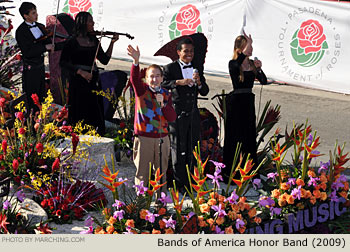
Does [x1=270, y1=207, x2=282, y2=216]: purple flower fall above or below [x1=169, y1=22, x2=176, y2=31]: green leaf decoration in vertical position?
below

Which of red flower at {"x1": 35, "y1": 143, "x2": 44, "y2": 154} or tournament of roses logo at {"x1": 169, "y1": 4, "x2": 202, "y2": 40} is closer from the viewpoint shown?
red flower at {"x1": 35, "y1": 143, "x2": 44, "y2": 154}

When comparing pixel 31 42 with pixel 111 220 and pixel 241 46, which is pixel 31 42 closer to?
pixel 241 46

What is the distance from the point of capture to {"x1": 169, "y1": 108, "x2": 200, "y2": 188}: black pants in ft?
24.1

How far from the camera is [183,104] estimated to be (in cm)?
734

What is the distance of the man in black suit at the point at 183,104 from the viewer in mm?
7219

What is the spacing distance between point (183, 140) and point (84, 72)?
1636 millimetres

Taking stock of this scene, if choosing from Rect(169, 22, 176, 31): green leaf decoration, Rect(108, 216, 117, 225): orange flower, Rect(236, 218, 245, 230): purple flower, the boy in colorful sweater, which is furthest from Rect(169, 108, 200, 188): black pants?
Rect(169, 22, 176, 31): green leaf decoration

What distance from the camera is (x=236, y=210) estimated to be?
5969 mm

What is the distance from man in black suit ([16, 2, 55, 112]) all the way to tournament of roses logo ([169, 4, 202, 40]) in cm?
654

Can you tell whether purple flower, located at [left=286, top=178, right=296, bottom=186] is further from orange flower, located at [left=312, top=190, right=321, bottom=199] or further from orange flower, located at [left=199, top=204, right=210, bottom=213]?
orange flower, located at [left=199, top=204, right=210, bottom=213]

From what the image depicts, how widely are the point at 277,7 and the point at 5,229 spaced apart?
33.7ft

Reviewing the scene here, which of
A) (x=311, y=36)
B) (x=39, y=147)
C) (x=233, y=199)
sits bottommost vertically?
(x=233, y=199)

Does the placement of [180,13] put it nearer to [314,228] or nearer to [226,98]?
[226,98]

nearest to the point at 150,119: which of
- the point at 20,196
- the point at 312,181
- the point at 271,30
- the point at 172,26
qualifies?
the point at 20,196
